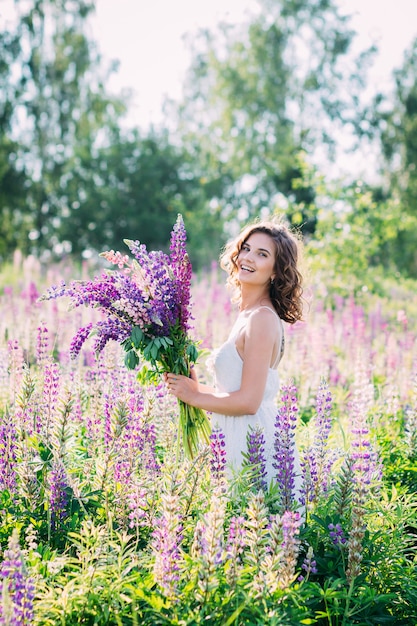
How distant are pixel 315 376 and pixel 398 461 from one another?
5.83ft

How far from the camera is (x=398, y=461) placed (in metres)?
4.34

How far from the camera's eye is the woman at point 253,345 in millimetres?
3467

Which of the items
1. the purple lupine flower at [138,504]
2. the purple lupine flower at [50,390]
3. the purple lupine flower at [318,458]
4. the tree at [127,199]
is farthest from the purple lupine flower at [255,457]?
the tree at [127,199]

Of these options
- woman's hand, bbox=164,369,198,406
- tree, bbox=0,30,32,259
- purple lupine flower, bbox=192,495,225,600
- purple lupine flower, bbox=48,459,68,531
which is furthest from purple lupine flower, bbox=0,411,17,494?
tree, bbox=0,30,32,259

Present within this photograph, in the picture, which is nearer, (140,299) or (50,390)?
(140,299)

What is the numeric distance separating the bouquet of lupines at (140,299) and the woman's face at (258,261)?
744mm

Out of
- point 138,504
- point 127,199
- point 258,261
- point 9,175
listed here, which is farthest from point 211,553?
point 9,175

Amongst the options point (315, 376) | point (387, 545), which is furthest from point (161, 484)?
point (315, 376)

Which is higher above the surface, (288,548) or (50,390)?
(50,390)

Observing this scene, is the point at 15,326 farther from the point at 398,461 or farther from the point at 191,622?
the point at 191,622

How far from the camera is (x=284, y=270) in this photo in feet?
12.9

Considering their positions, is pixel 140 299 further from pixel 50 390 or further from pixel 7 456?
pixel 7 456

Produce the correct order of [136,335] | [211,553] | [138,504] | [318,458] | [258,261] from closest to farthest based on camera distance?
[211,553]
[138,504]
[136,335]
[318,458]
[258,261]

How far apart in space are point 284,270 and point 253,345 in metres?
0.62
